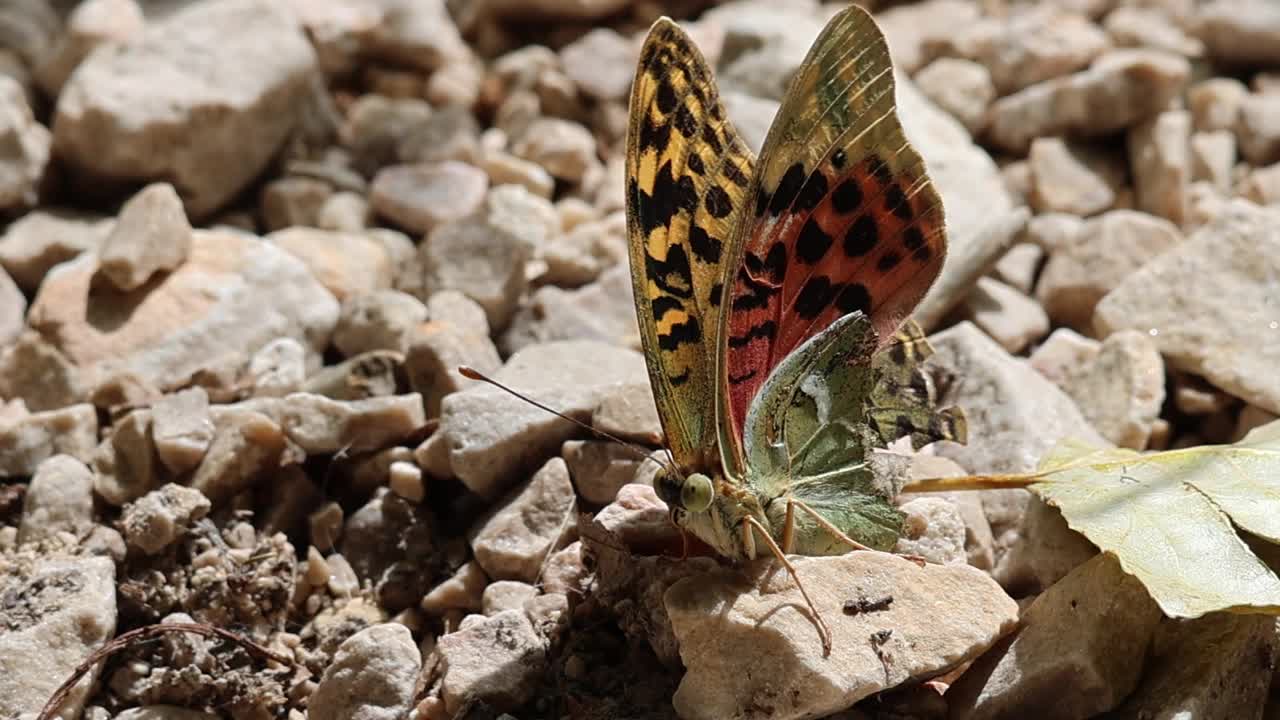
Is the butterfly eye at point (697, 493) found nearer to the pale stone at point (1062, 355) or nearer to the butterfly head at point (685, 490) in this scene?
the butterfly head at point (685, 490)

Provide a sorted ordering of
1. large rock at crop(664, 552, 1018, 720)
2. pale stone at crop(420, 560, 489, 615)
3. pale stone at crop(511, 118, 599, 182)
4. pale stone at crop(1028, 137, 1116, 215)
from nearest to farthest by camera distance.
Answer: large rock at crop(664, 552, 1018, 720) < pale stone at crop(420, 560, 489, 615) < pale stone at crop(1028, 137, 1116, 215) < pale stone at crop(511, 118, 599, 182)

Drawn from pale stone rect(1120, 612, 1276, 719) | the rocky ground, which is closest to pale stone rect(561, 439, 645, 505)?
the rocky ground

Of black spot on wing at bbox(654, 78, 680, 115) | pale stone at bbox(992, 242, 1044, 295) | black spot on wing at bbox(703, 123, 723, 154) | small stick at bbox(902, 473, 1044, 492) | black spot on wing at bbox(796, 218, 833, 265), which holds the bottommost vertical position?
pale stone at bbox(992, 242, 1044, 295)

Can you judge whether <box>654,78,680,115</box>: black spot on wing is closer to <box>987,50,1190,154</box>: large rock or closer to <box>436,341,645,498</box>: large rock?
<box>436,341,645,498</box>: large rock

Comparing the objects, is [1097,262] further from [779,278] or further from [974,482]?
[779,278]

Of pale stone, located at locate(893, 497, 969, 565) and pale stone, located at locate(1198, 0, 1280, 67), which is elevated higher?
pale stone, located at locate(893, 497, 969, 565)

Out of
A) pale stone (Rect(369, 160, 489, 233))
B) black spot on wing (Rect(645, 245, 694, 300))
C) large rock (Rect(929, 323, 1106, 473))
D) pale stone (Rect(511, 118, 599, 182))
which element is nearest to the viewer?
black spot on wing (Rect(645, 245, 694, 300))

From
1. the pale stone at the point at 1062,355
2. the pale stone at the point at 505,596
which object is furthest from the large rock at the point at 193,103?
the pale stone at the point at 1062,355

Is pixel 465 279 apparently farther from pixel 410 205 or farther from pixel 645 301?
pixel 645 301
